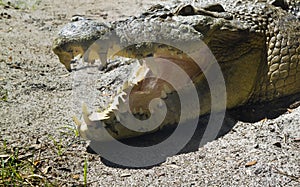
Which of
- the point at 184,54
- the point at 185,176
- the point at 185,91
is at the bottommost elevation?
the point at 185,176

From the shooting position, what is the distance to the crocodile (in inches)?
100

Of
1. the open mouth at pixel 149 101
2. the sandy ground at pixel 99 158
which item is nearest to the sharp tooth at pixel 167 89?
the open mouth at pixel 149 101

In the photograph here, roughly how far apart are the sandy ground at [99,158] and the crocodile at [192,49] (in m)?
0.24

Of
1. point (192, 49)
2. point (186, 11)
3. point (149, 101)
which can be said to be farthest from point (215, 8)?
point (149, 101)

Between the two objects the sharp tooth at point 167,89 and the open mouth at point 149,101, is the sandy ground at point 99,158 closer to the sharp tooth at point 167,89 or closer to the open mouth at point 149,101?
the open mouth at point 149,101

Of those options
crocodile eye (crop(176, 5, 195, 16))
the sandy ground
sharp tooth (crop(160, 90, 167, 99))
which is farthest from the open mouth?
crocodile eye (crop(176, 5, 195, 16))

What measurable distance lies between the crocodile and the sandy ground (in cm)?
24

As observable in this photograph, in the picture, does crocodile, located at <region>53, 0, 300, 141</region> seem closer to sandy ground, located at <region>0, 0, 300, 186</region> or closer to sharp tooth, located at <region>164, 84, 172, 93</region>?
sharp tooth, located at <region>164, 84, 172, 93</region>

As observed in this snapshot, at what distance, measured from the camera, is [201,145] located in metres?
2.73

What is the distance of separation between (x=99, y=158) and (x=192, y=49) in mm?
848

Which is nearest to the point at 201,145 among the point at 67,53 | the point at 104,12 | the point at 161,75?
the point at 161,75

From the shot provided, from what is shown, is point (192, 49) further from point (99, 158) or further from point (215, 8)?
point (99, 158)

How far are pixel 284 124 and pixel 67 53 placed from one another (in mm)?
1399

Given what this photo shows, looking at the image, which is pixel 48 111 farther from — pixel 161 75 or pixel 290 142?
pixel 290 142
